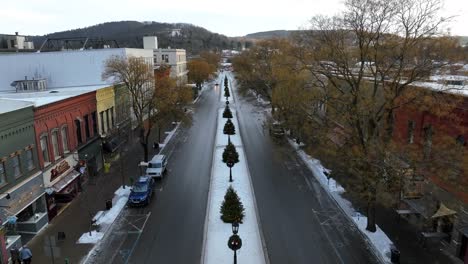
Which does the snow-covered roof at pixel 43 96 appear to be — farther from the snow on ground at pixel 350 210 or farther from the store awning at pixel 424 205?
the store awning at pixel 424 205

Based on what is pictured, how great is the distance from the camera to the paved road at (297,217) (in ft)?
60.8

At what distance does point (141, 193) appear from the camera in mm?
24578

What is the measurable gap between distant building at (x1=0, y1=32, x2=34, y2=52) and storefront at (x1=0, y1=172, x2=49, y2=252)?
42.0 m

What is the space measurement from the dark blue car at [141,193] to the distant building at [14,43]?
41.8 metres

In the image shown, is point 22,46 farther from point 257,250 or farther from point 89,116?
point 257,250

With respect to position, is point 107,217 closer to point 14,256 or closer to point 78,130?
point 14,256

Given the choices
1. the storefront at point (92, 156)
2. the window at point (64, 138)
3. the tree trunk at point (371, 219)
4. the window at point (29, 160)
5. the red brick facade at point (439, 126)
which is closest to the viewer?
the red brick facade at point (439, 126)

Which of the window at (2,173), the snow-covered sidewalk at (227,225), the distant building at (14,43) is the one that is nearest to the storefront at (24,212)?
the window at (2,173)

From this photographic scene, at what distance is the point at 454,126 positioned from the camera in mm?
18078

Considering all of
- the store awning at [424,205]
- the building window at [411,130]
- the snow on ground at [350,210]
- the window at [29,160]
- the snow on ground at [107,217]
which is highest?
the building window at [411,130]

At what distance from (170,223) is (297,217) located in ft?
25.6

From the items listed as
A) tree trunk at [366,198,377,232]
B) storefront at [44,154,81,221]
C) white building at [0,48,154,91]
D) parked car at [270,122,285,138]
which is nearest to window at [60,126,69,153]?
storefront at [44,154,81,221]

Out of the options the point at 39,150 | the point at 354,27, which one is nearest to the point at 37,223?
the point at 39,150

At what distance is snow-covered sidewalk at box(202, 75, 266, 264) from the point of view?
17859mm
